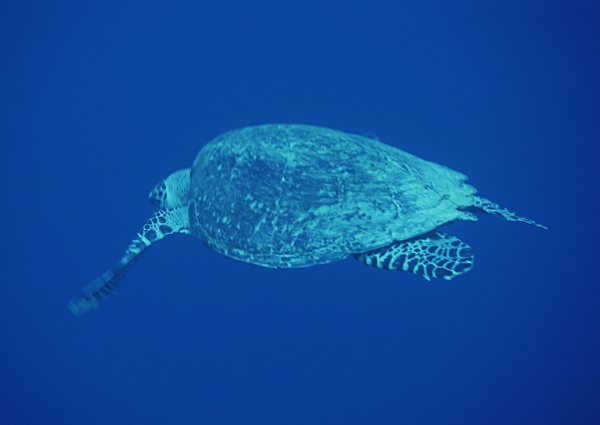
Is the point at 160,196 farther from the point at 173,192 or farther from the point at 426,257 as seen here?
the point at 426,257

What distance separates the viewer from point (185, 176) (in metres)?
4.66

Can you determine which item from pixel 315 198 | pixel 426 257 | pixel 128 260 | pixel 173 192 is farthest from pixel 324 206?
pixel 173 192

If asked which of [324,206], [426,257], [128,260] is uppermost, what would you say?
[324,206]

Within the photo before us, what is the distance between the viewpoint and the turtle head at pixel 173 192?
4508 mm

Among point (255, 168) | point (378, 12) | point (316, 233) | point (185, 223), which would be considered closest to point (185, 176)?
point (185, 223)

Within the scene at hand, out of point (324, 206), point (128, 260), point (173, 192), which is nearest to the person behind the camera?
point (324, 206)

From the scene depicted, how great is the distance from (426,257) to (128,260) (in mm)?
3161

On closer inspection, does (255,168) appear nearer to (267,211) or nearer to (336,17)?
(267,211)

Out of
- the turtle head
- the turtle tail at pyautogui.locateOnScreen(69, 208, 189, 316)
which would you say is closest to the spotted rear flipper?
the turtle tail at pyautogui.locateOnScreen(69, 208, 189, 316)

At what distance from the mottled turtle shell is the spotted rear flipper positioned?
124 mm

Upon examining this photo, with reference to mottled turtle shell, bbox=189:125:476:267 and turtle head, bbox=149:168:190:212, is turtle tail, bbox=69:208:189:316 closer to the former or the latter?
turtle head, bbox=149:168:190:212

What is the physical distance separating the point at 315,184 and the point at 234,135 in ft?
4.29

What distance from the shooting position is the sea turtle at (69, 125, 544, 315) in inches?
117

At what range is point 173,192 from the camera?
462 centimetres
